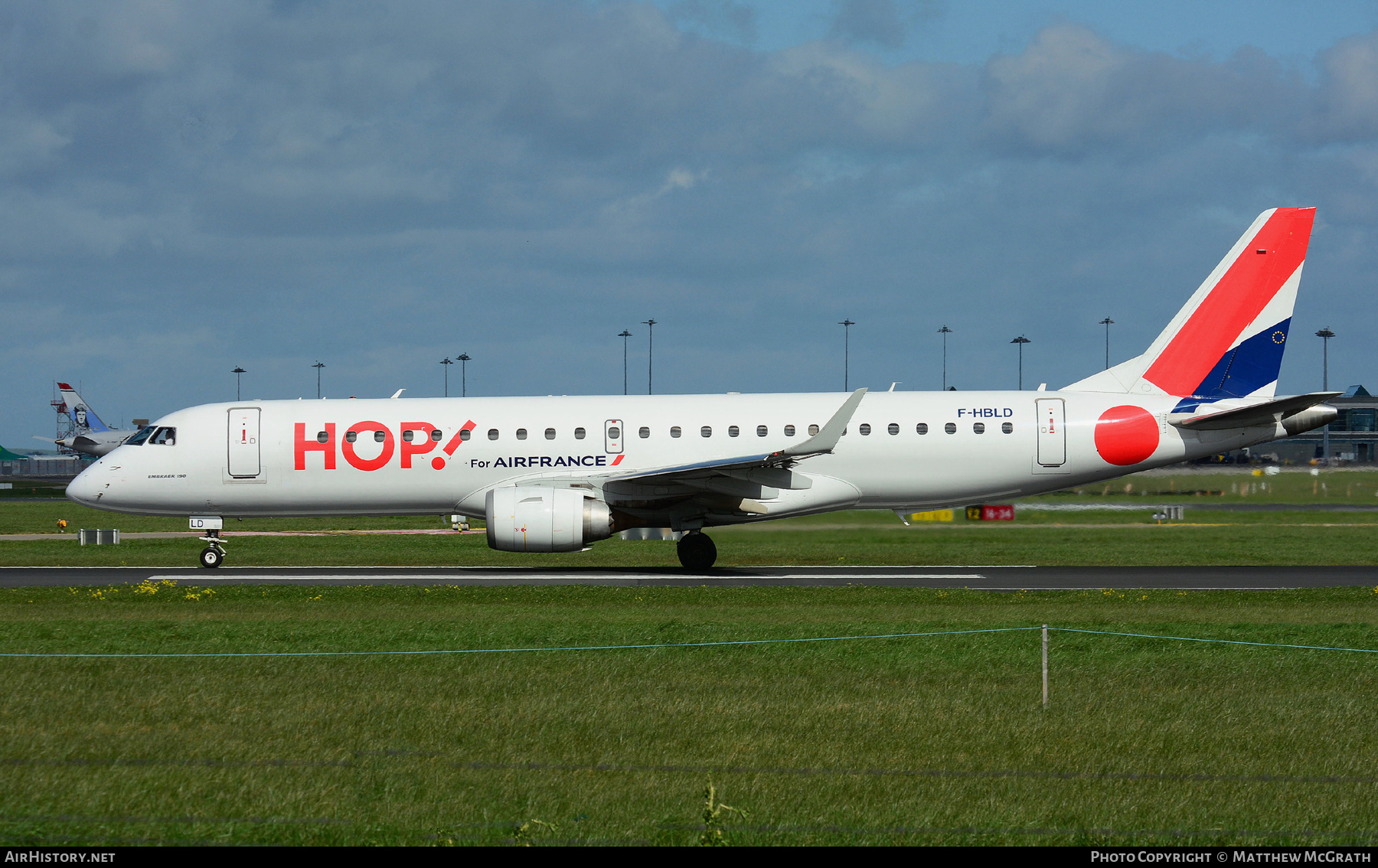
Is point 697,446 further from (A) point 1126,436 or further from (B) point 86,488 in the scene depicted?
(B) point 86,488

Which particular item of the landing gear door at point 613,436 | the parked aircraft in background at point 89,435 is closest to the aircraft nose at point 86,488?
the landing gear door at point 613,436

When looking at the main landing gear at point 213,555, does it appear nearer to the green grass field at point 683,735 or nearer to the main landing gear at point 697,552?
the green grass field at point 683,735

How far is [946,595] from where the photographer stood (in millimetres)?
22266

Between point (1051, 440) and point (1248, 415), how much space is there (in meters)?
4.35

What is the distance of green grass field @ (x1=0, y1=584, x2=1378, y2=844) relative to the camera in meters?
8.08

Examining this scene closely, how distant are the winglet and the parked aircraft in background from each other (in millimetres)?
61742

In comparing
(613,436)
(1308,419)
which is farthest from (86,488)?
(1308,419)

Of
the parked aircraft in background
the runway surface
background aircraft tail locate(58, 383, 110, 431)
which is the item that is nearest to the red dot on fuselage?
the runway surface

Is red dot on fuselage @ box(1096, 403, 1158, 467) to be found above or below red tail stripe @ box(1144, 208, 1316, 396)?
below

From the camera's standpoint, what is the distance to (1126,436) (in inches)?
1078

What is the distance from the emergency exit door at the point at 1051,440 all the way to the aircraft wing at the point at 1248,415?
2524mm

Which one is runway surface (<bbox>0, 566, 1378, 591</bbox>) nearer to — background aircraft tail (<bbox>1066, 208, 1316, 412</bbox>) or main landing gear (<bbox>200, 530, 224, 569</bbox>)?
main landing gear (<bbox>200, 530, 224, 569</bbox>)

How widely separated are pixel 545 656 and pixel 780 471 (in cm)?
1251

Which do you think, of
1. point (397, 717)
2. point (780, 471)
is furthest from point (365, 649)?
point (780, 471)
